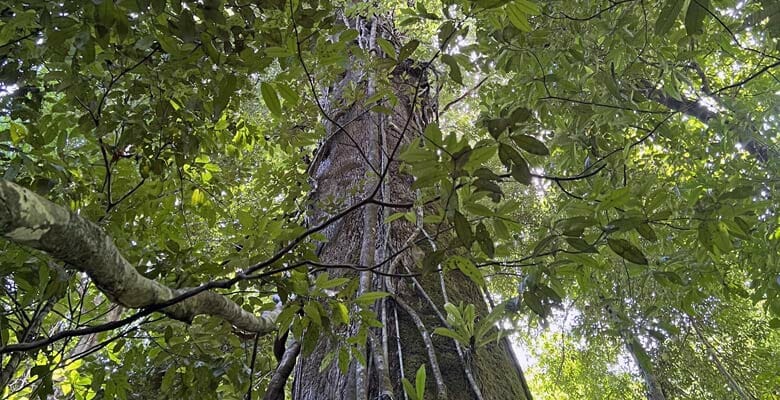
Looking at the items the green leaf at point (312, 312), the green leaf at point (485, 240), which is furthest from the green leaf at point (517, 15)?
the green leaf at point (312, 312)

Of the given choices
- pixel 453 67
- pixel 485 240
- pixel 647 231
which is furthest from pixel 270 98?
pixel 647 231

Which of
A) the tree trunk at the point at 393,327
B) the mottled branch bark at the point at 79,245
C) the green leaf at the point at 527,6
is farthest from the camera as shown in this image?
the tree trunk at the point at 393,327

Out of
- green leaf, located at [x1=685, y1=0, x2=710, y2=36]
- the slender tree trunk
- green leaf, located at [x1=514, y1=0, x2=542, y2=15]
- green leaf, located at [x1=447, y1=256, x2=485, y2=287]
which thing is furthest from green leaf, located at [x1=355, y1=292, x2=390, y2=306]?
the slender tree trunk

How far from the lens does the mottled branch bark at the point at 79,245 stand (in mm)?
528

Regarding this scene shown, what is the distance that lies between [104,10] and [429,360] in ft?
→ 3.45

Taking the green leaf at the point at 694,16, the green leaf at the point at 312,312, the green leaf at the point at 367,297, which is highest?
the green leaf at the point at 694,16

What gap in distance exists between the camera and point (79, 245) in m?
0.63

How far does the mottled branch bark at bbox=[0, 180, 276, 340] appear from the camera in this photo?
20.8 inches

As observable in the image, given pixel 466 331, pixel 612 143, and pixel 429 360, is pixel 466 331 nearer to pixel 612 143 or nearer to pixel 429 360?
pixel 429 360

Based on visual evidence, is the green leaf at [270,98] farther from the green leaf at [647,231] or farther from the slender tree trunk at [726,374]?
the slender tree trunk at [726,374]

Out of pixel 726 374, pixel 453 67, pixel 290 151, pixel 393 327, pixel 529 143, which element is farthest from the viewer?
pixel 726 374

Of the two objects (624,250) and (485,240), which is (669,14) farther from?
(485,240)

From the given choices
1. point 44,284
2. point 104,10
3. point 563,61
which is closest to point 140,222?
point 44,284

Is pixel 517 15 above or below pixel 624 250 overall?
above
